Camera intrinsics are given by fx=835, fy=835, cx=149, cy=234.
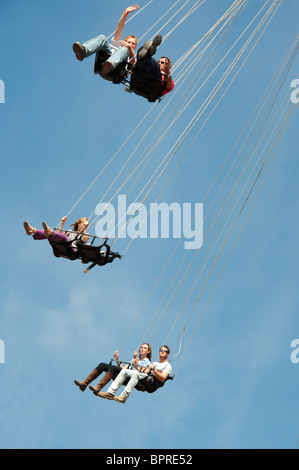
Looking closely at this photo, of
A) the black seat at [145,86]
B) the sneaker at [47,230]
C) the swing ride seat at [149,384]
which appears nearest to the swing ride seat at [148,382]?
the swing ride seat at [149,384]

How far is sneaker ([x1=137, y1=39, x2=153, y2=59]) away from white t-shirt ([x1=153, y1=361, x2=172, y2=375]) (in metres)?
5.64

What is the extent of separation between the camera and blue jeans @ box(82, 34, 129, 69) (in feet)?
48.2

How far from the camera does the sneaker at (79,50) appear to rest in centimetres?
1451

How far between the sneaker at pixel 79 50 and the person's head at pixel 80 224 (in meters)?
2.89

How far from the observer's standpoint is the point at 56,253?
49.3ft

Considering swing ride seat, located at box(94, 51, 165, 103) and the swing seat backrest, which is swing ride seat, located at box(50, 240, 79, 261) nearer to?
the swing seat backrest

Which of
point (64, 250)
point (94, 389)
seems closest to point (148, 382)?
point (94, 389)

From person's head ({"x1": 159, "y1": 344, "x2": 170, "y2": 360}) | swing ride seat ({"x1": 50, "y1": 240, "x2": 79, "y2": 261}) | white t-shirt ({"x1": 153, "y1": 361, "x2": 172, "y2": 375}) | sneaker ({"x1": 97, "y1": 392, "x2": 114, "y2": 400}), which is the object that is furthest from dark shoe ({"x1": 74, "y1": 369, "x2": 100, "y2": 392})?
swing ride seat ({"x1": 50, "y1": 240, "x2": 79, "y2": 261})

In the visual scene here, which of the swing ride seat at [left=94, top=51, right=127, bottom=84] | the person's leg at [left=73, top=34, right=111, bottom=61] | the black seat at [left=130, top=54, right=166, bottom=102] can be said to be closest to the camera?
the person's leg at [left=73, top=34, right=111, bottom=61]

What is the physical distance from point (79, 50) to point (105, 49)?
0.70 meters

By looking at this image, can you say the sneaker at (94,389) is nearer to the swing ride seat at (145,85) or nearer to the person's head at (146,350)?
the person's head at (146,350)

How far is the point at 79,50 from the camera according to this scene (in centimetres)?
1455
